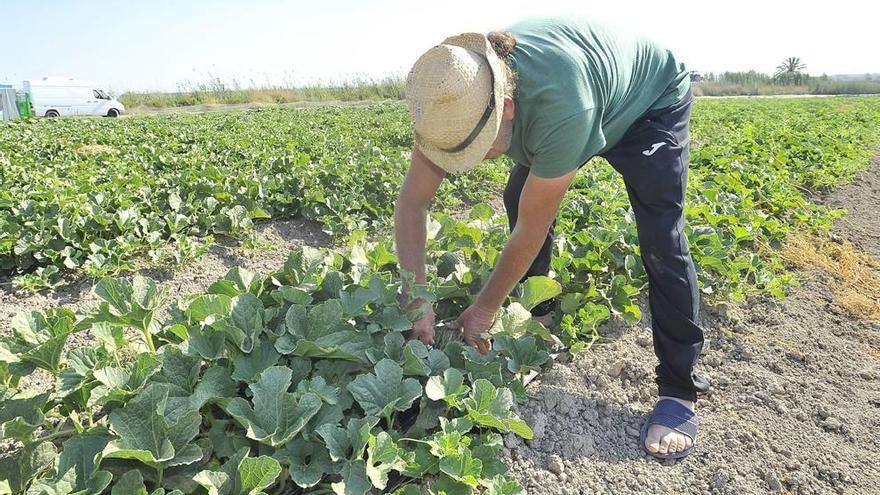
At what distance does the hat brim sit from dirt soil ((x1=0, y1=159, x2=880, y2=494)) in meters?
0.99

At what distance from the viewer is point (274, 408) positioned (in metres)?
1.63

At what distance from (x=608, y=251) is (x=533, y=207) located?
1.34 m

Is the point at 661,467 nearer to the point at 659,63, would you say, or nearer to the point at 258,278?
the point at 659,63

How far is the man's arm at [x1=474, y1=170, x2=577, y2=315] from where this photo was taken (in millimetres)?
1828

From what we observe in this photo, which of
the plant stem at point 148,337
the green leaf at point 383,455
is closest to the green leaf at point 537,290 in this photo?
the green leaf at point 383,455

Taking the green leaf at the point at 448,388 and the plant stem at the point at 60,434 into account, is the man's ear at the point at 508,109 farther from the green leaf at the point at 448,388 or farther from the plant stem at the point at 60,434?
the plant stem at the point at 60,434

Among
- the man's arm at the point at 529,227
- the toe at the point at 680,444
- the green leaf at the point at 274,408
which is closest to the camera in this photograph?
the green leaf at the point at 274,408

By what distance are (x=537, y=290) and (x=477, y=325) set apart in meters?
0.38

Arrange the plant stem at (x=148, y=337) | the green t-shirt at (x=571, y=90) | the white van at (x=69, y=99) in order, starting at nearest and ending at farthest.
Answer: the green t-shirt at (x=571, y=90) → the plant stem at (x=148, y=337) → the white van at (x=69, y=99)

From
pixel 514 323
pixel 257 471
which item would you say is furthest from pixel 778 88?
pixel 257 471

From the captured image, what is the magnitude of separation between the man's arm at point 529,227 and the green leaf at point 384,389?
447mm

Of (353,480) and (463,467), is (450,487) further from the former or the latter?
(353,480)

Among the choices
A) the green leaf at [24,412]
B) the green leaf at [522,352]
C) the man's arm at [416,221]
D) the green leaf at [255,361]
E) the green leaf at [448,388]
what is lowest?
the green leaf at [522,352]

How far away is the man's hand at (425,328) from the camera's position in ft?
7.17
